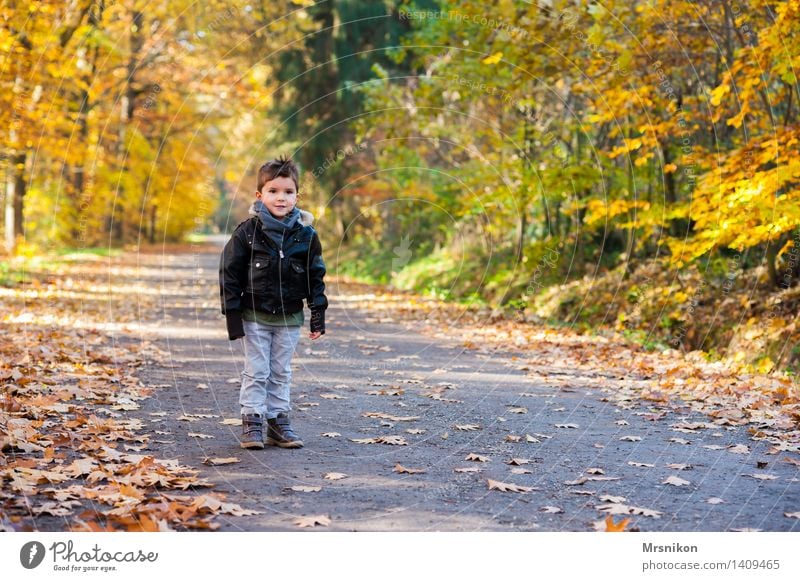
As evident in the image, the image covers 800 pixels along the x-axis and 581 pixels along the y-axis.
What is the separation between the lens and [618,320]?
1253 cm

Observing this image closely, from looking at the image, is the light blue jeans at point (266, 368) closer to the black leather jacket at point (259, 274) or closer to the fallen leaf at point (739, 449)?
the black leather jacket at point (259, 274)

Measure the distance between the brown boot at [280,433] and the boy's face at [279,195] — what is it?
133 centimetres

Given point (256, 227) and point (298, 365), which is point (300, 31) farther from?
point (256, 227)

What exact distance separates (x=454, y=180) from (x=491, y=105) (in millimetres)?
2281

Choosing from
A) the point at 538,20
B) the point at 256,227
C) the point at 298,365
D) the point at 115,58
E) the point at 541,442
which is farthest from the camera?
the point at 115,58

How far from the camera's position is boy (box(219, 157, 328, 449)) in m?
5.72

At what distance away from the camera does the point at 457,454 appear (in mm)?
5730

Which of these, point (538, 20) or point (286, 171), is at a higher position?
point (538, 20)

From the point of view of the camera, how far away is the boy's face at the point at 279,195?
574 centimetres

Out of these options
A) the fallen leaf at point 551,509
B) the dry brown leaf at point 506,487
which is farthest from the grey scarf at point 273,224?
the fallen leaf at point 551,509

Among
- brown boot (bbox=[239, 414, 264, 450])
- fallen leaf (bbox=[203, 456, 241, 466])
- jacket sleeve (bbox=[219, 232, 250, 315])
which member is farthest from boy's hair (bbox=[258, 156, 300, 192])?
fallen leaf (bbox=[203, 456, 241, 466])
